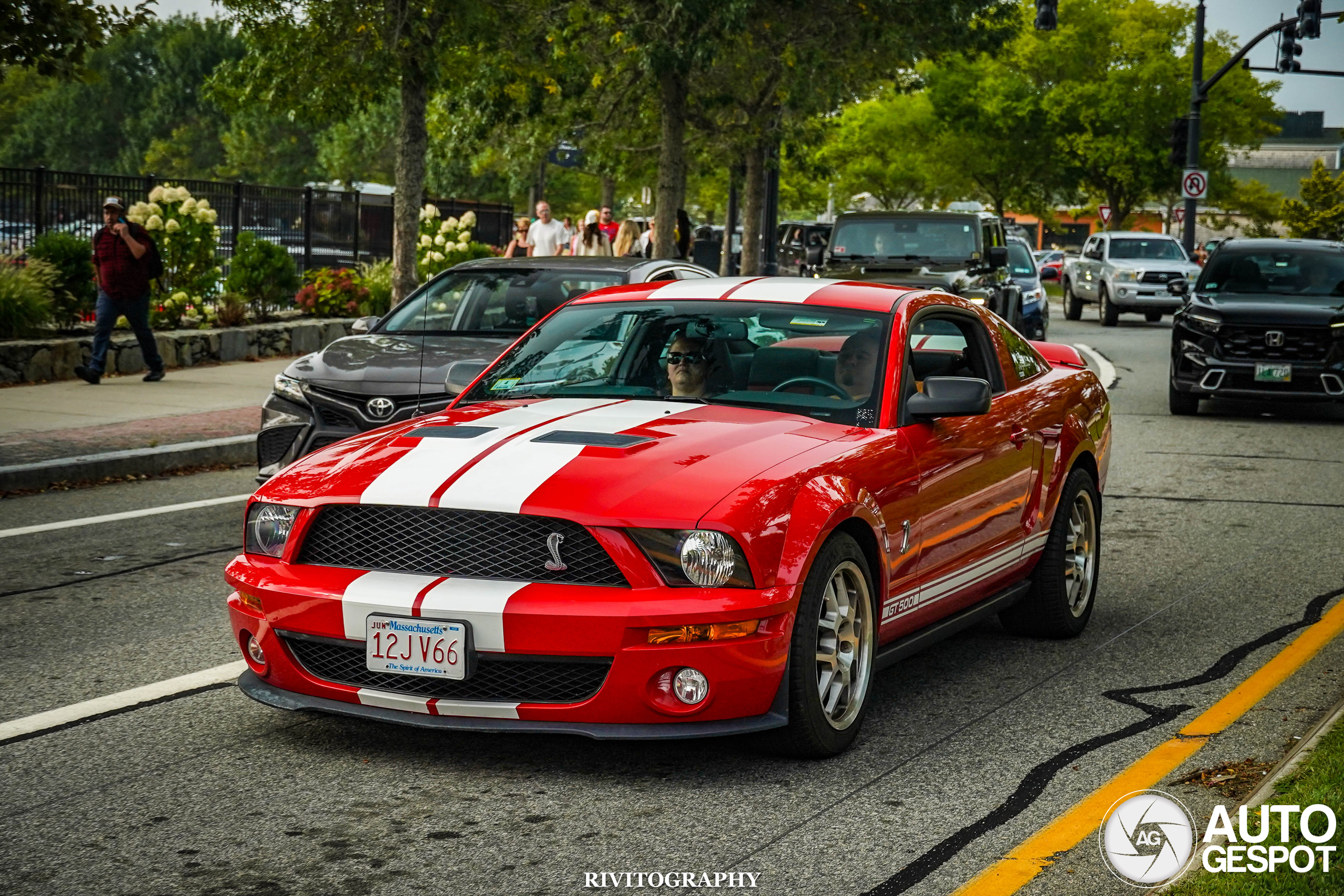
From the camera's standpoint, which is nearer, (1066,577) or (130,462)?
(1066,577)

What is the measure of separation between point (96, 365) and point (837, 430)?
1236 cm

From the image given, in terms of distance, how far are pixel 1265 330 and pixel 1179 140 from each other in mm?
20839

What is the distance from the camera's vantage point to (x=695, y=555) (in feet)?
15.1

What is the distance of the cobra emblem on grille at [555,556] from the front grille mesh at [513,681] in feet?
0.84

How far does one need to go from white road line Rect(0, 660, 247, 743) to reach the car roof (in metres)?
2.02

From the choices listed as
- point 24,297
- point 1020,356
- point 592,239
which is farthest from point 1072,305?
point 1020,356

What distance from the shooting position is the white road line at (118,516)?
9.36 m

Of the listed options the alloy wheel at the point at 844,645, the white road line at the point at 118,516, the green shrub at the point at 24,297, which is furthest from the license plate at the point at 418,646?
the green shrub at the point at 24,297

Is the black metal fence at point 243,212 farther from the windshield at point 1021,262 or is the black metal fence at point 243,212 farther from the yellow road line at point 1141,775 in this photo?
the yellow road line at point 1141,775

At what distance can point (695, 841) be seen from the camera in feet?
14.0

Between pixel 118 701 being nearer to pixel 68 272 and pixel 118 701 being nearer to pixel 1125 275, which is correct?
pixel 68 272

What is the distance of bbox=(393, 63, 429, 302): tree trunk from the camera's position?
1834cm

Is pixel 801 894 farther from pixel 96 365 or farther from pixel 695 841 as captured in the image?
pixel 96 365
